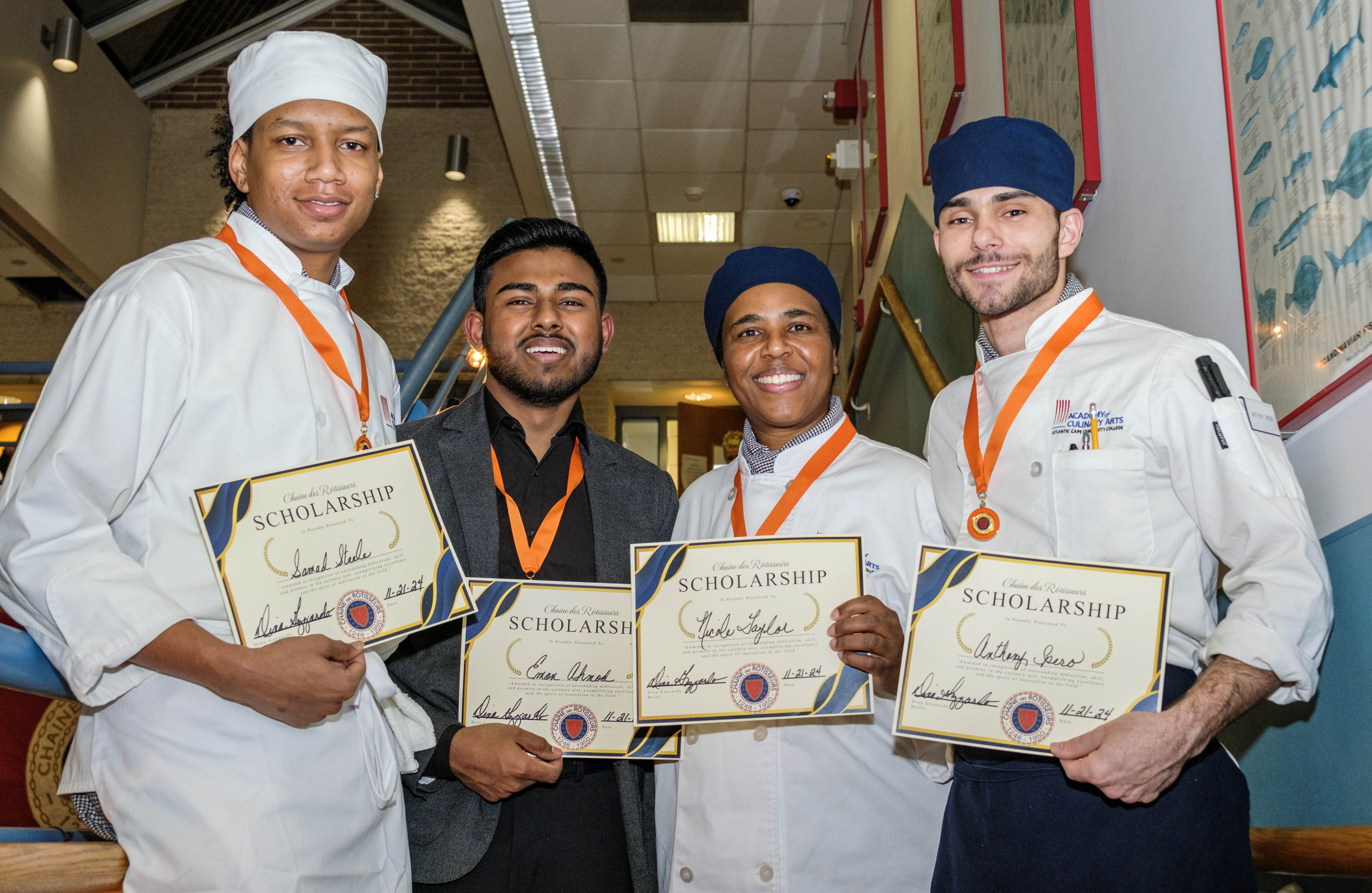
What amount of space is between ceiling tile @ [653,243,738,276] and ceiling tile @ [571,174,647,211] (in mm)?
796

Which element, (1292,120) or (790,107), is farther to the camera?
(790,107)

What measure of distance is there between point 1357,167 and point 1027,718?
757 mm

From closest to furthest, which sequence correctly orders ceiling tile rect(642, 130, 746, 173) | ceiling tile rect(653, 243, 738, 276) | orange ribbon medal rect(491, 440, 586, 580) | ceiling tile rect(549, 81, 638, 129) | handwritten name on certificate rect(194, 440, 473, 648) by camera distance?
handwritten name on certificate rect(194, 440, 473, 648) → orange ribbon medal rect(491, 440, 586, 580) → ceiling tile rect(549, 81, 638, 129) → ceiling tile rect(642, 130, 746, 173) → ceiling tile rect(653, 243, 738, 276)

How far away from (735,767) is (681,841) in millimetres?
161

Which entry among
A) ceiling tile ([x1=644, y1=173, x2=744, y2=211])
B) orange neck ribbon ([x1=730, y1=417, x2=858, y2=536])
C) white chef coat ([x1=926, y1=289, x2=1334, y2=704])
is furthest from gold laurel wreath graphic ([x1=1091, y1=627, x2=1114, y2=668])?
ceiling tile ([x1=644, y1=173, x2=744, y2=211])

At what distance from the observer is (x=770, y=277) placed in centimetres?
213

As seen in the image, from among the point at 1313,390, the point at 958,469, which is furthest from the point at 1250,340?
the point at 958,469

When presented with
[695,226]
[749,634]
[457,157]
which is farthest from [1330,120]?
[457,157]

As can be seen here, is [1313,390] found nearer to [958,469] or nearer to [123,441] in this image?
[958,469]

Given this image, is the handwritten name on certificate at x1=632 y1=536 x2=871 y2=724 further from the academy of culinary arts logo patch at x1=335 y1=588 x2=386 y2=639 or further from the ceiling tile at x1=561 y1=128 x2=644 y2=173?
the ceiling tile at x1=561 y1=128 x2=644 y2=173

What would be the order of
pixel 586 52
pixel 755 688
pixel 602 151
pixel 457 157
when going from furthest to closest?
pixel 457 157
pixel 602 151
pixel 586 52
pixel 755 688

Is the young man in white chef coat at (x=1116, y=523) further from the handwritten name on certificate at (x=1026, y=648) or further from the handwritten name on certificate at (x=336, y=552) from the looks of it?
the handwritten name on certificate at (x=336, y=552)

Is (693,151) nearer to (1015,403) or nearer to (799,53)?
(799,53)

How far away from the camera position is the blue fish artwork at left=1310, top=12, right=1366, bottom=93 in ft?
3.94
